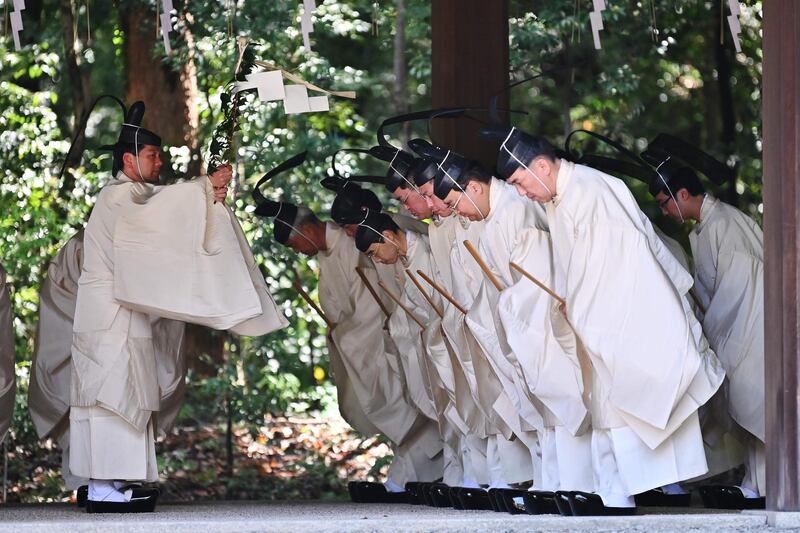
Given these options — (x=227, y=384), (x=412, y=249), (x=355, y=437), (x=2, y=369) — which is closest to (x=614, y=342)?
(x=412, y=249)

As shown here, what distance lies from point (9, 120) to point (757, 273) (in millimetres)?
6300

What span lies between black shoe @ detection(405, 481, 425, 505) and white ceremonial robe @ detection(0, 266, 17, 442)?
2306mm

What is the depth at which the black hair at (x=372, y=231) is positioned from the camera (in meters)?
7.68

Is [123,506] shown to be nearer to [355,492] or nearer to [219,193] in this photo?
[219,193]

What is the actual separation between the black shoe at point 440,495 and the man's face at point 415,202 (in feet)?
4.78

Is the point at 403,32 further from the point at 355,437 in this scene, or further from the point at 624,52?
the point at 355,437

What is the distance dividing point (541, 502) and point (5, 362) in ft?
10.6

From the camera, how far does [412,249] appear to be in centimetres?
766

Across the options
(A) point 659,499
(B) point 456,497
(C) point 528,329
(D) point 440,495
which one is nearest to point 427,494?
(D) point 440,495

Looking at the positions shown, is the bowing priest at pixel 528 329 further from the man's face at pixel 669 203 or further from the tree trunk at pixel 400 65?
the tree trunk at pixel 400 65

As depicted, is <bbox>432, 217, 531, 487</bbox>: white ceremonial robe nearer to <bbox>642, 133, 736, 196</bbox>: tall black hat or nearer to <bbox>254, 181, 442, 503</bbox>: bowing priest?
<bbox>642, 133, 736, 196</bbox>: tall black hat

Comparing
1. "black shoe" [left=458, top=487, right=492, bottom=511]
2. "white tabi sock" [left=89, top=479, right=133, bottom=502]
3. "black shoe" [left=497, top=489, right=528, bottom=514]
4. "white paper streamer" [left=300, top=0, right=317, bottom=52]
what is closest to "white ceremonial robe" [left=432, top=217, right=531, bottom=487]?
"black shoe" [left=458, top=487, right=492, bottom=511]

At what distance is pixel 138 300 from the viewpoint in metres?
6.79

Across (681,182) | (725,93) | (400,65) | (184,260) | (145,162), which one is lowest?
(184,260)
